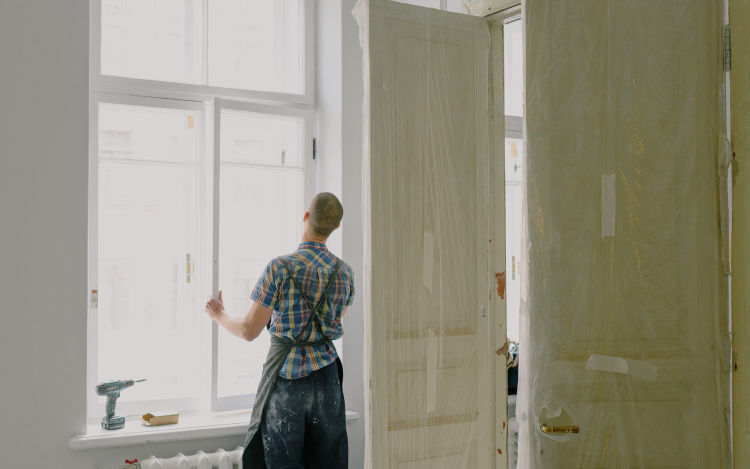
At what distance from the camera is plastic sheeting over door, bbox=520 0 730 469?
1528mm

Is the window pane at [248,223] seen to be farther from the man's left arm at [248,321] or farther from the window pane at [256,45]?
the man's left arm at [248,321]

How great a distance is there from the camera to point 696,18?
1.53 m

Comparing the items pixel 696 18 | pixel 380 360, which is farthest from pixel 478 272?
pixel 696 18

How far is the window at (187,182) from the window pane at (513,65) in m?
0.99

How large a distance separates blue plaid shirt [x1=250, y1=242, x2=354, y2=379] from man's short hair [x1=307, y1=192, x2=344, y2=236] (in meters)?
0.06

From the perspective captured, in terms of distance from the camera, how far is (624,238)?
158 cm

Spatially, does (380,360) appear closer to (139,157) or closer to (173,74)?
(139,157)

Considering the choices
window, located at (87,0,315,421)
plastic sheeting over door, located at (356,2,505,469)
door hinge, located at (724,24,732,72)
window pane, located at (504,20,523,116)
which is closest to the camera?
door hinge, located at (724,24,732,72)

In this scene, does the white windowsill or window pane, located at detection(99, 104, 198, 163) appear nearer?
the white windowsill

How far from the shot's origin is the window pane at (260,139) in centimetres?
302

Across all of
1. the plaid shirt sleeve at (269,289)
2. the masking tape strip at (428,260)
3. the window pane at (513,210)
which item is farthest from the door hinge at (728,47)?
the plaid shirt sleeve at (269,289)

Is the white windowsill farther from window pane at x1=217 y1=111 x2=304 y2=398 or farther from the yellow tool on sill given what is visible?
window pane at x1=217 y1=111 x2=304 y2=398

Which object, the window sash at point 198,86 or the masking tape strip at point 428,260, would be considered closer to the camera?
the masking tape strip at point 428,260

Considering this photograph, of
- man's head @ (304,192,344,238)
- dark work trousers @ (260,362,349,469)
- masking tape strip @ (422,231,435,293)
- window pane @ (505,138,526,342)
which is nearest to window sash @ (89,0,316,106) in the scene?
man's head @ (304,192,344,238)
